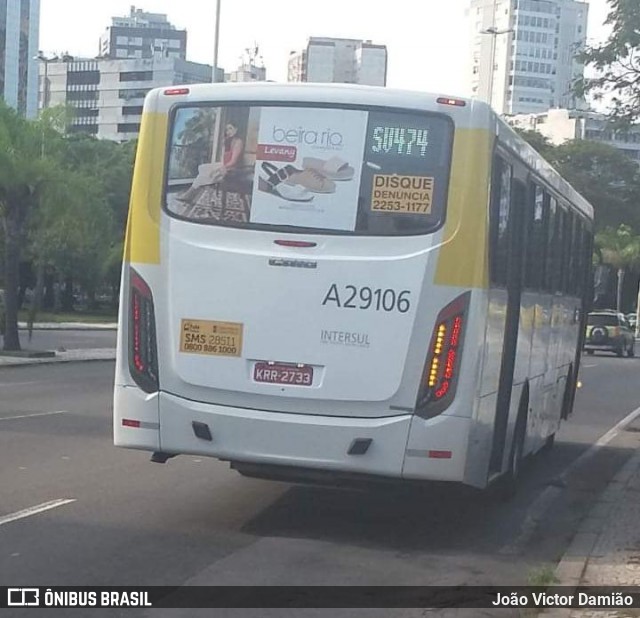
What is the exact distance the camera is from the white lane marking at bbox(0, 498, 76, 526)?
31.7 feet

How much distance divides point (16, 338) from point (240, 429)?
79.5 ft

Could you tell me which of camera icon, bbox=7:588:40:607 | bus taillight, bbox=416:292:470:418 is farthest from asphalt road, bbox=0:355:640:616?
bus taillight, bbox=416:292:470:418

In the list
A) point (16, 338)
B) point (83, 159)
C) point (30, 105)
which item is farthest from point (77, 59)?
point (16, 338)

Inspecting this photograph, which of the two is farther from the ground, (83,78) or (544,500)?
(83,78)

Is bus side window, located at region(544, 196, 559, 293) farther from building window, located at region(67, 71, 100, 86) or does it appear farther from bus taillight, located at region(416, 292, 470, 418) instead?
building window, located at region(67, 71, 100, 86)

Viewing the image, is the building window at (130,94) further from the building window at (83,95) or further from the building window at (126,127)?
the building window at (83,95)

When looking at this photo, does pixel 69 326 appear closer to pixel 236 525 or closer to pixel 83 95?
pixel 236 525

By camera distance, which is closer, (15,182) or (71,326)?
(15,182)

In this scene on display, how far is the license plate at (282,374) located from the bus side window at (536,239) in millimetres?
3161

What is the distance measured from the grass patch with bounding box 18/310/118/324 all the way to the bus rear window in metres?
46.8

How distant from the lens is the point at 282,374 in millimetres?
9344

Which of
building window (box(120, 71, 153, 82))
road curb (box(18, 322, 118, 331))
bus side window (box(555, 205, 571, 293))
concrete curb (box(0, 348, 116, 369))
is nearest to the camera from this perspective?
bus side window (box(555, 205, 571, 293))

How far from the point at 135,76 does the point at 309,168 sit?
147 m

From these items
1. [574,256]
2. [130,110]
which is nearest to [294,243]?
[574,256]
